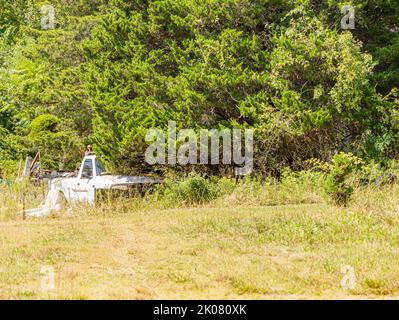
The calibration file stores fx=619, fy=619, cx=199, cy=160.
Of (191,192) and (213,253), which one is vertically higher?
(191,192)

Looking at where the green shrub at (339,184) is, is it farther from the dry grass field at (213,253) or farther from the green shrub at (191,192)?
the green shrub at (191,192)

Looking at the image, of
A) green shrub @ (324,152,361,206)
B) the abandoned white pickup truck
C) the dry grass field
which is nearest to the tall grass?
the abandoned white pickup truck

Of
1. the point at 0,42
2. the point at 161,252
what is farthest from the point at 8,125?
the point at 161,252

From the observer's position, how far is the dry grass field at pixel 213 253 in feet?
23.0

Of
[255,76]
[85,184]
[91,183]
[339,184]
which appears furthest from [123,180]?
[339,184]

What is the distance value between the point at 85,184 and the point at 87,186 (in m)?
0.10

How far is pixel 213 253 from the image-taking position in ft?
29.7

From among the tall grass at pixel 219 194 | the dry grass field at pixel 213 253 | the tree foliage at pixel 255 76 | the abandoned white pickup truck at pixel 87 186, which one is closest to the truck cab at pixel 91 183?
the abandoned white pickup truck at pixel 87 186

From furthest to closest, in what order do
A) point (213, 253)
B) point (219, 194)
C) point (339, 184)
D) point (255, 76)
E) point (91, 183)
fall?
point (255, 76)
point (91, 183)
point (219, 194)
point (339, 184)
point (213, 253)

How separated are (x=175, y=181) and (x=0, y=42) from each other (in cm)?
2344

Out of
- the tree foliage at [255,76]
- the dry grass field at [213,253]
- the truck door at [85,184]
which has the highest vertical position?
the tree foliage at [255,76]

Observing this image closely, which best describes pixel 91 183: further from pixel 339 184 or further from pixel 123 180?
pixel 339 184

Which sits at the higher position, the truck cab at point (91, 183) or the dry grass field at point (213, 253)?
the truck cab at point (91, 183)

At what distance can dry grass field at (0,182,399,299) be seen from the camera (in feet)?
23.0
